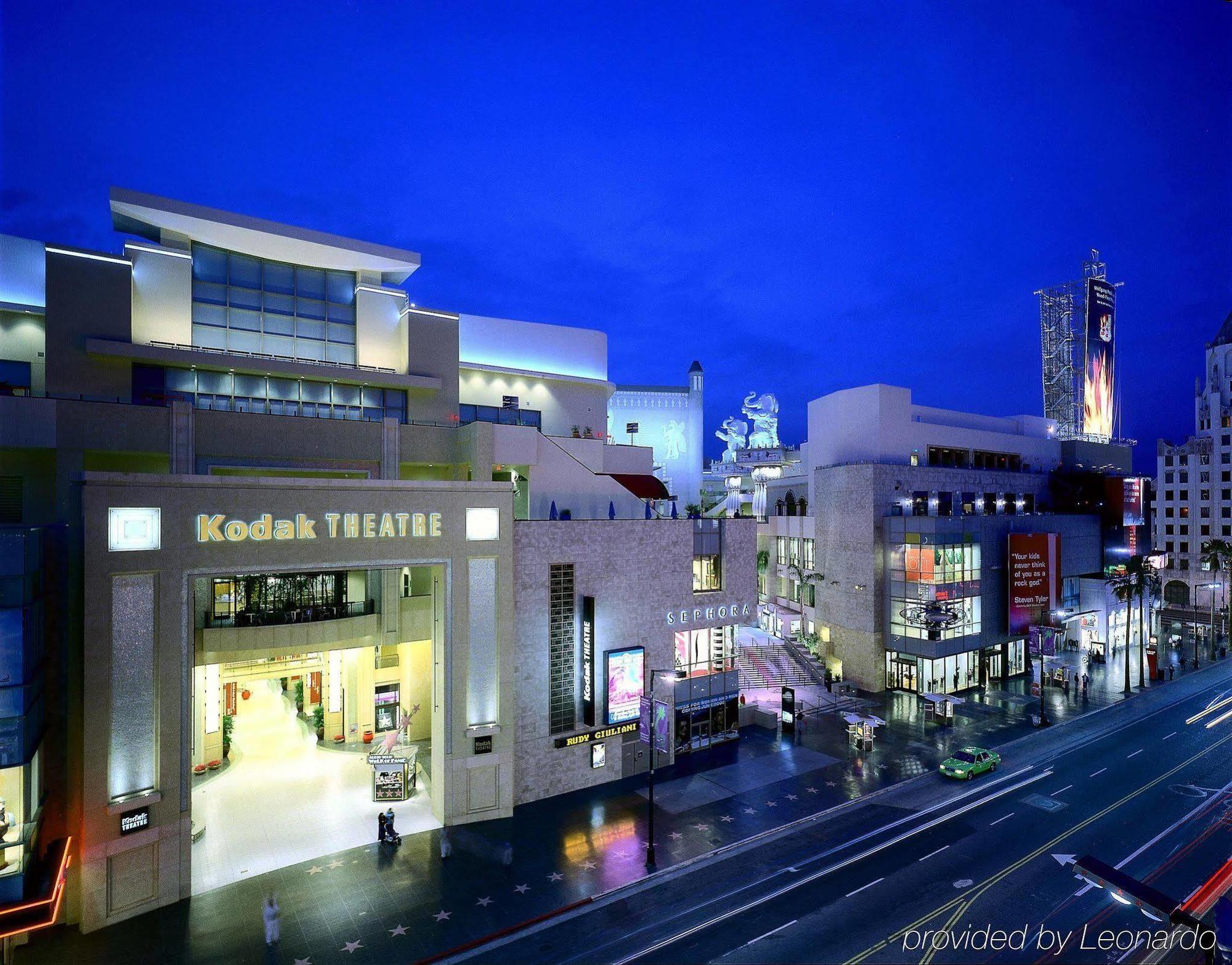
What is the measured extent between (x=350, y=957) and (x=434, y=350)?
28.1 m

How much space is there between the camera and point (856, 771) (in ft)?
101

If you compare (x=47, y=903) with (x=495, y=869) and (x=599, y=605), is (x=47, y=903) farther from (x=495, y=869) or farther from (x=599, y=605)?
(x=599, y=605)

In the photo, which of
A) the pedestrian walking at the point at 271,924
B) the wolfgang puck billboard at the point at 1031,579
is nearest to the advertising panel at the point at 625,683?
the pedestrian walking at the point at 271,924

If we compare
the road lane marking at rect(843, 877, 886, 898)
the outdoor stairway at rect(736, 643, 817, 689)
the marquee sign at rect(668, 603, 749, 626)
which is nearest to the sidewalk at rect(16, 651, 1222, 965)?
the road lane marking at rect(843, 877, 886, 898)

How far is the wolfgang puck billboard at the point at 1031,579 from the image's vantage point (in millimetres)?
47812

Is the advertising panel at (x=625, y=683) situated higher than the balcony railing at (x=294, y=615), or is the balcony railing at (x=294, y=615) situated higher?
the balcony railing at (x=294, y=615)

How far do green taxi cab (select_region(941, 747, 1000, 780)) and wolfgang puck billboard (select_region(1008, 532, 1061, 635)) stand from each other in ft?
67.6

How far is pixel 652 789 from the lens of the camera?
21.9 metres

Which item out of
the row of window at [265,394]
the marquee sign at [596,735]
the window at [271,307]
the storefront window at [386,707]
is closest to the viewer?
the marquee sign at [596,735]

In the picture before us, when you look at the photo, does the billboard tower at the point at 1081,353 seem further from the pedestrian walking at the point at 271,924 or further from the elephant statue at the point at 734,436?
the pedestrian walking at the point at 271,924

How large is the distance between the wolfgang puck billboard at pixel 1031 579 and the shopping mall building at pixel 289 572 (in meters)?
25.9

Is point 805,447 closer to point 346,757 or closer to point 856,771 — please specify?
point 856,771

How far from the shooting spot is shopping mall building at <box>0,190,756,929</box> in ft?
64.2

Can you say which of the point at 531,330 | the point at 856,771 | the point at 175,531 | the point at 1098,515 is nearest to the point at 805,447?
the point at 1098,515
